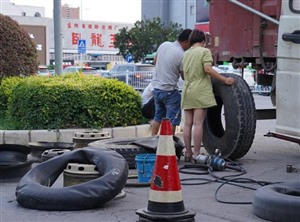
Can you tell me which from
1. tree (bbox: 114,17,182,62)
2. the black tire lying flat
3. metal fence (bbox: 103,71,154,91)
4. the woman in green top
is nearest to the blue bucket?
the black tire lying flat

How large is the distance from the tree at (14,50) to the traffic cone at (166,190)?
28.4 feet

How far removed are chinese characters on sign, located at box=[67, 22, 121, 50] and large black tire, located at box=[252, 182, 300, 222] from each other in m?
55.2

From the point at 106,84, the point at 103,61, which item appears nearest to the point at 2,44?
the point at 106,84

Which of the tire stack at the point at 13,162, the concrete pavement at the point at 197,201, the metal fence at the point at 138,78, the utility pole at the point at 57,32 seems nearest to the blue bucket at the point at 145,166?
the concrete pavement at the point at 197,201

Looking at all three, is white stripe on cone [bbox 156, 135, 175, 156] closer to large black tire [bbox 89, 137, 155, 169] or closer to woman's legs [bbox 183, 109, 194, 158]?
large black tire [bbox 89, 137, 155, 169]

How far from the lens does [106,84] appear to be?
35.2 feet

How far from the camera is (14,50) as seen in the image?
13406 millimetres

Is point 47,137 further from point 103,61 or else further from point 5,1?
point 5,1

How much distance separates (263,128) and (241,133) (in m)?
5.36

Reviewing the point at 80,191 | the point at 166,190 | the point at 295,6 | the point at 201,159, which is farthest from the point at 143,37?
the point at 166,190

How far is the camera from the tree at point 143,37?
47375 millimetres

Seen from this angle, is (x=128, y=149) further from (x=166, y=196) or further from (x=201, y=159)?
(x=166, y=196)

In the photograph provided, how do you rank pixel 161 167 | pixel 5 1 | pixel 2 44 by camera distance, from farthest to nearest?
pixel 5 1 < pixel 2 44 < pixel 161 167

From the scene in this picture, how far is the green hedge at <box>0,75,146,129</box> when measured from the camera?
10250 millimetres
